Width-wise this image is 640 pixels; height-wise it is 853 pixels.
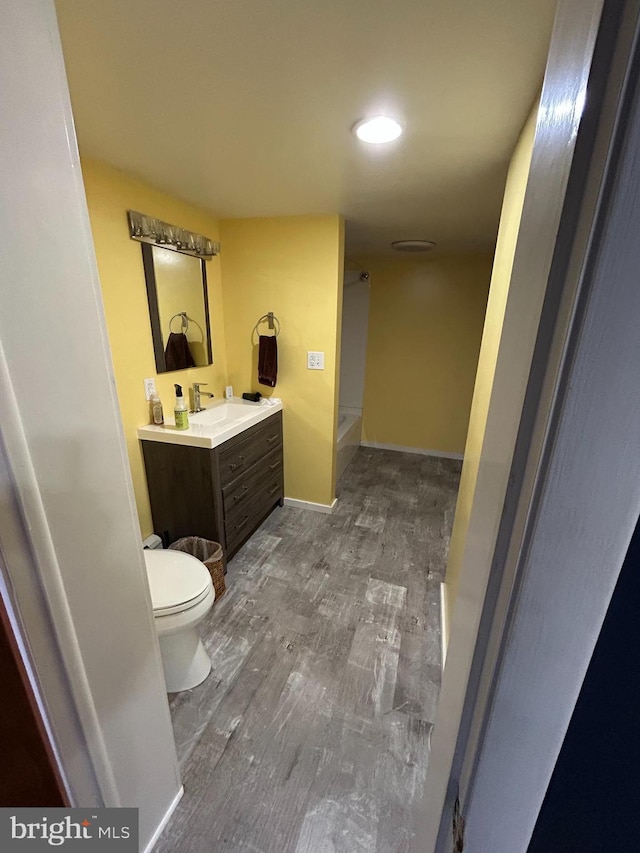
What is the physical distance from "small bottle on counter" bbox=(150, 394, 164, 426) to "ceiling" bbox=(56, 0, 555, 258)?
1.16 metres

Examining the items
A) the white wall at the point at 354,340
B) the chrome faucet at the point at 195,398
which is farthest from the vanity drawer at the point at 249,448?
the white wall at the point at 354,340

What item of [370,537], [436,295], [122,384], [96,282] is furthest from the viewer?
[436,295]

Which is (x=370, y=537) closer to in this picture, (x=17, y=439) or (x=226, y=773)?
(x=226, y=773)

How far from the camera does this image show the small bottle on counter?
210cm

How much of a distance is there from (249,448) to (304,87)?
5.71 feet

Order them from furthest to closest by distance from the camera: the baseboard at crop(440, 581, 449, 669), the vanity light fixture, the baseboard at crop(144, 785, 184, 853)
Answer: the vanity light fixture → the baseboard at crop(440, 581, 449, 669) → the baseboard at crop(144, 785, 184, 853)

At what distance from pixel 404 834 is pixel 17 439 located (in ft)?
5.11

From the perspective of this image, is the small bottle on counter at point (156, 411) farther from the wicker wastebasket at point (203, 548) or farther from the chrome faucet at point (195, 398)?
the wicker wastebasket at point (203, 548)

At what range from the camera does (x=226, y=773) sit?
1228mm

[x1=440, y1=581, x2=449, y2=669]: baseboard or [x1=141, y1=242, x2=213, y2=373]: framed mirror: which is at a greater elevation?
[x1=141, y1=242, x2=213, y2=373]: framed mirror

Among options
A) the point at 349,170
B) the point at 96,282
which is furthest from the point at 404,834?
the point at 349,170

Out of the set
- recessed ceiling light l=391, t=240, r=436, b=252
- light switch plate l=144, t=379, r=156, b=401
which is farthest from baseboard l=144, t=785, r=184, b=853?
recessed ceiling light l=391, t=240, r=436, b=252

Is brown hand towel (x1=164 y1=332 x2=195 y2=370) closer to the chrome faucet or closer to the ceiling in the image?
the chrome faucet

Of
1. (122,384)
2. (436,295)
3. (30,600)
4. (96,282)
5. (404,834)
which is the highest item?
(436,295)
